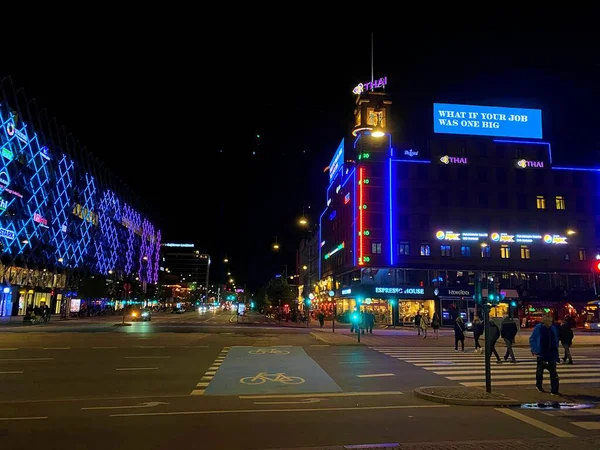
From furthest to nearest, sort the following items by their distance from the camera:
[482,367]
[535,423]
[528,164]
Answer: [528,164] → [482,367] → [535,423]

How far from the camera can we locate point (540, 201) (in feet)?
189

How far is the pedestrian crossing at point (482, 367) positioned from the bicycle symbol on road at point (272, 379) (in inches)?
181

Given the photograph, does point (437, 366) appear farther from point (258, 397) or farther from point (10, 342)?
point (10, 342)

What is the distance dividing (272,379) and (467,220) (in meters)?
48.2

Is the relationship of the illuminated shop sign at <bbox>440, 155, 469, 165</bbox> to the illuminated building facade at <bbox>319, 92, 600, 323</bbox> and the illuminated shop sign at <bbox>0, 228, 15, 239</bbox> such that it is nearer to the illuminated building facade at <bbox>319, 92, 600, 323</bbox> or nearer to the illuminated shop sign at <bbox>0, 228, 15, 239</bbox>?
the illuminated building facade at <bbox>319, 92, 600, 323</bbox>

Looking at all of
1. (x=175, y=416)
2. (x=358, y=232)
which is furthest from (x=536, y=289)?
(x=175, y=416)

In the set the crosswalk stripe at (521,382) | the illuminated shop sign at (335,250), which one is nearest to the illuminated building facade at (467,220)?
the illuminated shop sign at (335,250)

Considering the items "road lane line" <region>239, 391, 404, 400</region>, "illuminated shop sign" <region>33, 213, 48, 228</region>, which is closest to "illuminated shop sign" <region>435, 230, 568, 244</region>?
"road lane line" <region>239, 391, 404, 400</region>

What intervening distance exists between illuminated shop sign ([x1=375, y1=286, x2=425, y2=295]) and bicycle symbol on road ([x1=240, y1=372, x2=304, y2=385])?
41.2m

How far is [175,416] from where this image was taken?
8625 millimetres

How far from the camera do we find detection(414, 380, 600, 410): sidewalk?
9.83 metres

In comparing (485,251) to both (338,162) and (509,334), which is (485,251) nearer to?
(338,162)

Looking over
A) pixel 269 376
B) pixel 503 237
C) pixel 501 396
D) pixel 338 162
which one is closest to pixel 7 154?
pixel 338 162

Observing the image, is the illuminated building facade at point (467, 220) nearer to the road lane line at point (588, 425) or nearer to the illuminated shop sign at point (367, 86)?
the illuminated shop sign at point (367, 86)
